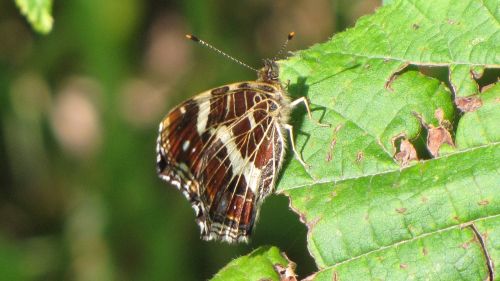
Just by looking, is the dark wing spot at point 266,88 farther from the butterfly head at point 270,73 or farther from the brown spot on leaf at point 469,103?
the brown spot on leaf at point 469,103

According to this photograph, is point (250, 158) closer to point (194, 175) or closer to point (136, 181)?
point (194, 175)

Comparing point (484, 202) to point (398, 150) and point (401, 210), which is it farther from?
point (398, 150)

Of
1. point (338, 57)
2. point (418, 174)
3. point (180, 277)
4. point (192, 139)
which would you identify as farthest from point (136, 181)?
point (418, 174)

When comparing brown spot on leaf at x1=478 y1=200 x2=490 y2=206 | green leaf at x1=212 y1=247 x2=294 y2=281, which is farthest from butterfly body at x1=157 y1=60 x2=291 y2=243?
brown spot on leaf at x1=478 y1=200 x2=490 y2=206

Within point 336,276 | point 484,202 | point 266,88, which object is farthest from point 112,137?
point 484,202

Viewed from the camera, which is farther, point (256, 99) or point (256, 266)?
point (256, 99)
